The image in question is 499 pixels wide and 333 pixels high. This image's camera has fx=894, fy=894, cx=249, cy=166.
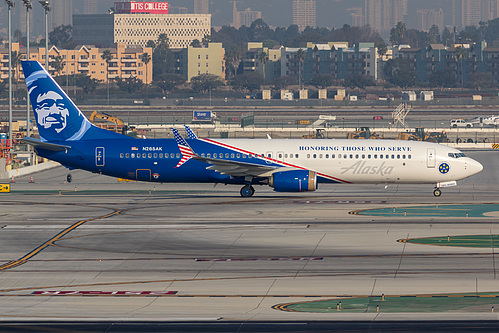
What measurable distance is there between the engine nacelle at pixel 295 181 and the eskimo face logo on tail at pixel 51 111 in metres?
15.8

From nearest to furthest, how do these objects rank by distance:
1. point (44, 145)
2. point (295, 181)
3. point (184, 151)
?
point (295, 181) → point (44, 145) → point (184, 151)

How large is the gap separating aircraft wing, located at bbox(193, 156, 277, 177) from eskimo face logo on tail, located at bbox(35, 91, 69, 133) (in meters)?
10.2

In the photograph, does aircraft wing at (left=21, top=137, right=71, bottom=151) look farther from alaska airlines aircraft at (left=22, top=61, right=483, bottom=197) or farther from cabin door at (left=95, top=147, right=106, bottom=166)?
cabin door at (left=95, top=147, right=106, bottom=166)

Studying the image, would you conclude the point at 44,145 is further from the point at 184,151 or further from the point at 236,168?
the point at 236,168

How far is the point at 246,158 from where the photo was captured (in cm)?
6222

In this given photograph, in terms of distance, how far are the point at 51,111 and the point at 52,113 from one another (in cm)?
17

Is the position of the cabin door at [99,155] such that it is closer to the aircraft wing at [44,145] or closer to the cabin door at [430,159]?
the aircraft wing at [44,145]

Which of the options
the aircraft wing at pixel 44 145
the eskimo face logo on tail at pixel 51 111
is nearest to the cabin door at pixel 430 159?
the aircraft wing at pixel 44 145

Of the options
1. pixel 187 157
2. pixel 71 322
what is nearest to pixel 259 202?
pixel 187 157

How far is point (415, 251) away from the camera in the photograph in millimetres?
41625

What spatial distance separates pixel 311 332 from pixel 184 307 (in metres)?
5.60

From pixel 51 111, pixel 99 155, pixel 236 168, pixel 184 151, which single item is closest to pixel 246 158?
pixel 236 168

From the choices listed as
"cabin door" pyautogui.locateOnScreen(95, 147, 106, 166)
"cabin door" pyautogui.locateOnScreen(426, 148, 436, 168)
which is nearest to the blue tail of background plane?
"cabin door" pyautogui.locateOnScreen(95, 147, 106, 166)

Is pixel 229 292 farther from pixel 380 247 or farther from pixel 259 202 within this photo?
pixel 259 202
